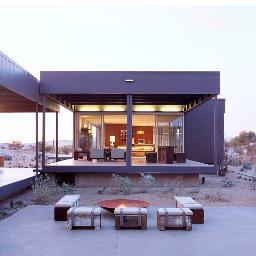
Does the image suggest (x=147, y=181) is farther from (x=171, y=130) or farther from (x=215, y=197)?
(x=171, y=130)

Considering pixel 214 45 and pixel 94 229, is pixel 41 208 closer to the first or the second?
pixel 94 229

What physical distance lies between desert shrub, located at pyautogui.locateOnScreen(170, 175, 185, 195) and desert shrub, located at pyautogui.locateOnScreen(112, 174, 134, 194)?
1.36 meters

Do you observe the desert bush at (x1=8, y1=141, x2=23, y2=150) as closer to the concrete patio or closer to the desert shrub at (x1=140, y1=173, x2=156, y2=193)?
the desert shrub at (x1=140, y1=173, x2=156, y2=193)

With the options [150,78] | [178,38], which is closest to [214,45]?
[178,38]

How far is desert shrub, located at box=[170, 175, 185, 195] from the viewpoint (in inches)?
493

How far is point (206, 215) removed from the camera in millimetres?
8078

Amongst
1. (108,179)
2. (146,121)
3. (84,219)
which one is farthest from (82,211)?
(146,121)

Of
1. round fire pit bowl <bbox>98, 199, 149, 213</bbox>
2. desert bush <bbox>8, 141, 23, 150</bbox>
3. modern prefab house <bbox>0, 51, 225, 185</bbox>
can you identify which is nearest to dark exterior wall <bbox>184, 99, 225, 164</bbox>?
modern prefab house <bbox>0, 51, 225, 185</bbox>

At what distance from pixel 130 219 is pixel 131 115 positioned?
288 inches

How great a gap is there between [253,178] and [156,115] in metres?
5.41

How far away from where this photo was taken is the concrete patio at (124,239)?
5320 millimetres

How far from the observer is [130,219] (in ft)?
22.0

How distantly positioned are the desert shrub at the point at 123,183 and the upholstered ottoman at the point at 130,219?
18.0 feet

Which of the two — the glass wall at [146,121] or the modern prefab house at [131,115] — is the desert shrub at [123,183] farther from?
the glass wall at [146,121]
